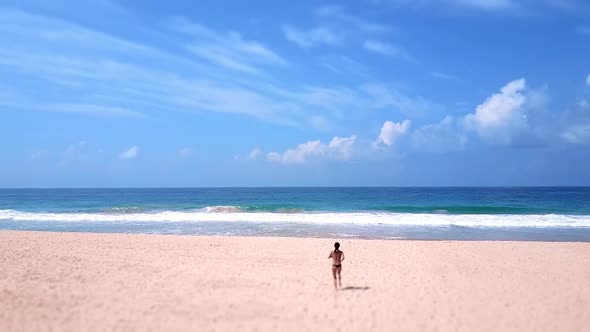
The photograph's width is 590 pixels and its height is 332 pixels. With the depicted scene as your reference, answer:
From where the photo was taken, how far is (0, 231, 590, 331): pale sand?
738 centimetres

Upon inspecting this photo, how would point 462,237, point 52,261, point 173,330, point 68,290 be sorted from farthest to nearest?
point 462,237, point 52,261, point 68,290, point 173,330

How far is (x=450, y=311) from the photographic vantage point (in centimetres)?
794

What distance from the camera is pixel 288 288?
952cm

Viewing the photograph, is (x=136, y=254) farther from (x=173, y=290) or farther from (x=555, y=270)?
(x=555, y=270)

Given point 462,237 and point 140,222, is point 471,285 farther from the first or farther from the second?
point 140,222

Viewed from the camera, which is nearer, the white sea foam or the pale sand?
the pale sand

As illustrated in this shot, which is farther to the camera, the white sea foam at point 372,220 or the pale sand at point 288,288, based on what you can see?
the white sea foam at point 372,220

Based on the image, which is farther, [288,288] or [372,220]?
[372,220]

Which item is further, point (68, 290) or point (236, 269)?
point (236, 269)

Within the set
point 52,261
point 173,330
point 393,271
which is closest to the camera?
point 173,330

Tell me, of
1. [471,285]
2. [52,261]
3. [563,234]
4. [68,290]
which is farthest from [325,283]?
[563,234]

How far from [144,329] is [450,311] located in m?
5.57

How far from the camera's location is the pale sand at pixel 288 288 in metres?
7.38

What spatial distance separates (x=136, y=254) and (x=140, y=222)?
14.8m
